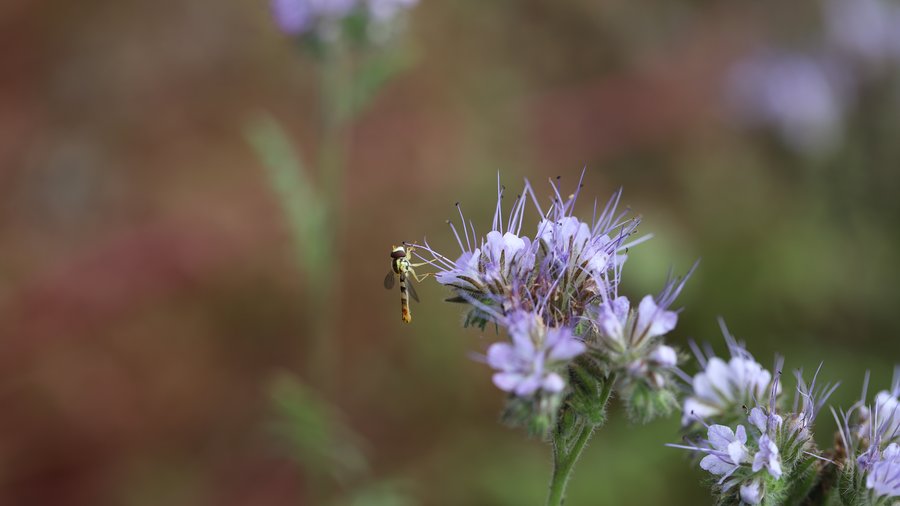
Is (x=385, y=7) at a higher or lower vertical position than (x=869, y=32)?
lower

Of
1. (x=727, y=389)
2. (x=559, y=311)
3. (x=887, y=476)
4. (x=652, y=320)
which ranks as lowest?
(x=887, y=476)

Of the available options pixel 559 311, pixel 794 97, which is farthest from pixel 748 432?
pixel 794 97

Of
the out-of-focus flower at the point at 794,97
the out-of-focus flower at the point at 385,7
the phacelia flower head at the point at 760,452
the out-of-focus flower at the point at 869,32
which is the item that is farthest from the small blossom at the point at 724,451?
the out-of-focus flower at the point at 869,32

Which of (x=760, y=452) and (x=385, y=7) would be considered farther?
(x=385, y=7)

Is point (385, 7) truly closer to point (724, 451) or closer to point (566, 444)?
point (566, 444)

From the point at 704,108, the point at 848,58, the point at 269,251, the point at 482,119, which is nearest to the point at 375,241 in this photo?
Answer: the point at 269,251

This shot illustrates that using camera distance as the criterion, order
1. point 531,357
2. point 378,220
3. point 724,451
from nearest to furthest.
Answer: point 531,357 < point 724,451 < point 378,220
